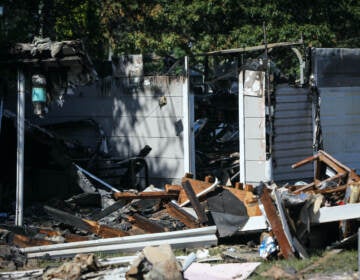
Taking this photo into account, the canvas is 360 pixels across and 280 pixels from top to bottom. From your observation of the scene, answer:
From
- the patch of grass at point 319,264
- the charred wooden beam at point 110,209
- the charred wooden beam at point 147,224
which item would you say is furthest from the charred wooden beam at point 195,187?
the patch of grass at point 319,264

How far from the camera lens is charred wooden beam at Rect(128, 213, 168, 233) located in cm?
941

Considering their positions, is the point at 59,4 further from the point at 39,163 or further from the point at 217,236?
the point at 217,236

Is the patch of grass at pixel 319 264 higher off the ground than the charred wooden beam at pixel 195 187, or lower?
lower

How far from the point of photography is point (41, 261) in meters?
8.57

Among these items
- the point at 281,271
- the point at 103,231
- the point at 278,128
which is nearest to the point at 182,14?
the point at 278,128

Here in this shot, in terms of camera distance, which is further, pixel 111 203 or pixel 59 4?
pixel 59 4

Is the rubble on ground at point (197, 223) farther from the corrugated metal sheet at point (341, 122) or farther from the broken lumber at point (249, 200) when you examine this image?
→ the corrugated metal sheet at point (341, 122)

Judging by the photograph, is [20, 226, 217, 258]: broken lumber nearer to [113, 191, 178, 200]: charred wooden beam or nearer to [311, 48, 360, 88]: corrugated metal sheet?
[113, 191, 178, 200]: charred wooden beam

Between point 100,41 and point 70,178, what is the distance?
247 inches

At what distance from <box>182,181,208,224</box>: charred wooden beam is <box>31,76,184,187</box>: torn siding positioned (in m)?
3.84

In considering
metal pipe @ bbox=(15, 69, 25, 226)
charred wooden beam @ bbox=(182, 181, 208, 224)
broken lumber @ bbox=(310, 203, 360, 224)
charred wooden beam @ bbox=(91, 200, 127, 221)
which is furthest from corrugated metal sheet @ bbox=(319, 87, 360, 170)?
metal pipe @ bbox=(15, 69, 25, 226)

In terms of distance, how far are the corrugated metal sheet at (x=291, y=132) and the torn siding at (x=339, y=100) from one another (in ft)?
1.53

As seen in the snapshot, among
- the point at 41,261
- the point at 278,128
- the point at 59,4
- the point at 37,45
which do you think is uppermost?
the point at 59,4

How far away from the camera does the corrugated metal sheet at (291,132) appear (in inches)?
507
